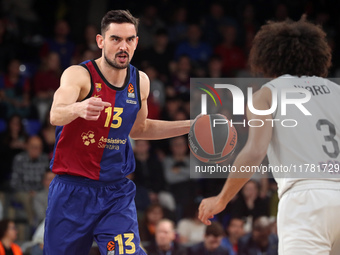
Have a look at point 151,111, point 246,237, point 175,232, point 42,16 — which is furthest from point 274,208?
point 42,16

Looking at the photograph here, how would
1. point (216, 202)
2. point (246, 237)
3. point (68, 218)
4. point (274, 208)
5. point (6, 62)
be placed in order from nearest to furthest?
point (216, 202) < point (68, 218) < point (246, 237) < point (274, 208) < point (6, 62)

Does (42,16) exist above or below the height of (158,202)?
above

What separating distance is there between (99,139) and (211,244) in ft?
11.7

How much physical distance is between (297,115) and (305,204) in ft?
1.90

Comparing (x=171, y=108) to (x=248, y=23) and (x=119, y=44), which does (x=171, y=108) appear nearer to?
(x=248, y=23)

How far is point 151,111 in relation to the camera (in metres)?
9.66

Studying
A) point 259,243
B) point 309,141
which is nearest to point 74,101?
point 309,141

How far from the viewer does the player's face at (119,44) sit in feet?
14.3

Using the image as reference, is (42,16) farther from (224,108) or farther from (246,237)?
A: (246,237)

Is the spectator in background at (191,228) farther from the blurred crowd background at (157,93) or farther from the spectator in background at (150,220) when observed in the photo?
the spectator in background at (150,220)

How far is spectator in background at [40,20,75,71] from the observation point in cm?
1055

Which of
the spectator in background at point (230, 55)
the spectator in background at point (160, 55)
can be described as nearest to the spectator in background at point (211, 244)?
the spectator in background at point (160, 55)

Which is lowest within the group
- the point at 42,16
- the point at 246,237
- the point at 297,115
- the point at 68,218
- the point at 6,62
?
the point at 246,237

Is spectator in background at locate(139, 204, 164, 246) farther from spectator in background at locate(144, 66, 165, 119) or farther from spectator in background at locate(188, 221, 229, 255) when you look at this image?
spectator in background at locate(144, 66, 165, 119)
